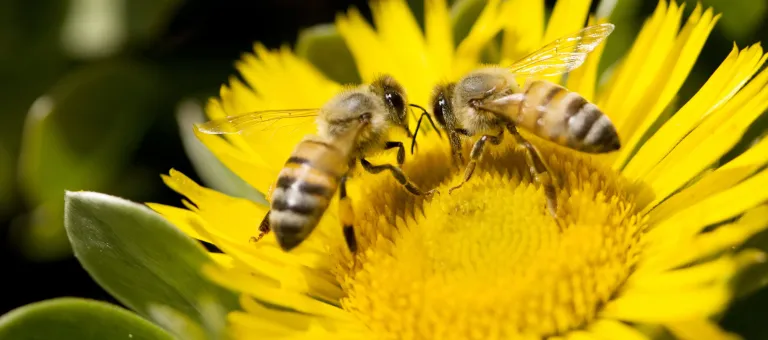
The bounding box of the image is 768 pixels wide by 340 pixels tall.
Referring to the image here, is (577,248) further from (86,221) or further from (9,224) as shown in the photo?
(9,224)

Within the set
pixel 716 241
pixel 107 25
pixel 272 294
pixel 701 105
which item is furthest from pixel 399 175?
pixel 107 25

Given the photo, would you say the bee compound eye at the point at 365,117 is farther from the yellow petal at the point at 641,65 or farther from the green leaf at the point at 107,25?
the green leaf at the point at 107,25

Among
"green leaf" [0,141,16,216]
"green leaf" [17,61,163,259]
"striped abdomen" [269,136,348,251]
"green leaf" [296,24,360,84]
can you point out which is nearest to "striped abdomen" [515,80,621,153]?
"striped abdomen" [269,136,348,251]

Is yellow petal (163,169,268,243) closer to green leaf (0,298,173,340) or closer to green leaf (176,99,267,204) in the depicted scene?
green leaf (176,99,267,204)

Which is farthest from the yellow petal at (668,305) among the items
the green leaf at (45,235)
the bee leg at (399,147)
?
the green leaf at (45,235)

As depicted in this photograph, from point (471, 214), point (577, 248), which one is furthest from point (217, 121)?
point (577, 248)
